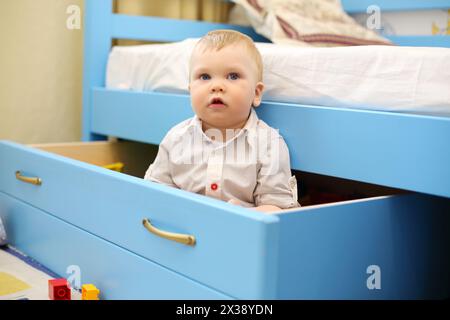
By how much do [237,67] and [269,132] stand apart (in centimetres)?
15

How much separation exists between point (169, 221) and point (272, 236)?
0.22m

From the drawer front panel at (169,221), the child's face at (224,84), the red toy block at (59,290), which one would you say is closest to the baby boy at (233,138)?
the child's face at (224,84)

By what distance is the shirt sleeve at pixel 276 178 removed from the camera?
1.18 meters

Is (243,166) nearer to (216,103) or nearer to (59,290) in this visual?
(216,103)

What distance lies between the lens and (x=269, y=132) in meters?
1.21

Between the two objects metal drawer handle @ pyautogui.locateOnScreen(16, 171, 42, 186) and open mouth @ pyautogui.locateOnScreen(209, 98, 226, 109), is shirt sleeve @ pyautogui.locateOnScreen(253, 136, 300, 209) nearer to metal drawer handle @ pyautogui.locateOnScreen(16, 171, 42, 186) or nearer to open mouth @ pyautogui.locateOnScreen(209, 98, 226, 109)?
open mouth @ pyautogui.locateOnScreen(209, 98, 226, 109)

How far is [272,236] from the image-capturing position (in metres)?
0.80

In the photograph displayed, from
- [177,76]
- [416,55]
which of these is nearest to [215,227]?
[416,55]

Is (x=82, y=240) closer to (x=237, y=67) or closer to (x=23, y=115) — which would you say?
(x=237, y=67)

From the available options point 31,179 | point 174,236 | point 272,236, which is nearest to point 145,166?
point 31,179

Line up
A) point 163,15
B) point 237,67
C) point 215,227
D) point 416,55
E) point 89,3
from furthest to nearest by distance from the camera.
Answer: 1. point 163,15
2. point 89,3
3. point 237,67
4. point 416,55
5. point 215,227

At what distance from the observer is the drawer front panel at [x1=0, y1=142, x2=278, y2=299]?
810mm

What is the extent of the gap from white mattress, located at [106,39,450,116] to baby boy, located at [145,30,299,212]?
0.06 meters

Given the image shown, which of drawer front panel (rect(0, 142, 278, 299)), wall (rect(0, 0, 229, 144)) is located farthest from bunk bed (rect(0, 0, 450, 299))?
wall (rect(0, 0, 229, 144))
